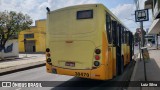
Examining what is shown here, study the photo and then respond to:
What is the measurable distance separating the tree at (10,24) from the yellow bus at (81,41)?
26.1 meters

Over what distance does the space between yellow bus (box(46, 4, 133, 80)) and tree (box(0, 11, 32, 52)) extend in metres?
26.1

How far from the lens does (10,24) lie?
3666 centimetres

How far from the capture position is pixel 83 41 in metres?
8.87

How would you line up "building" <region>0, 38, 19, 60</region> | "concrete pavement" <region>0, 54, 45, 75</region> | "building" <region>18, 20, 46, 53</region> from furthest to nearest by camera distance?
"building" <region>18, 20, 46, 53</region>
"building" <region>0, 38, 19, 60</region>
"concrete pavement" <region>0, 54, 45, 75</region>

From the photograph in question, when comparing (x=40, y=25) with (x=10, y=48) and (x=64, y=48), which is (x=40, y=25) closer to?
(x=10, y=48)

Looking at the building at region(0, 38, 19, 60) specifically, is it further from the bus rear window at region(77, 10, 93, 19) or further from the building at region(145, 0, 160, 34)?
the bus rear window at region(77, 10, 93, 19)

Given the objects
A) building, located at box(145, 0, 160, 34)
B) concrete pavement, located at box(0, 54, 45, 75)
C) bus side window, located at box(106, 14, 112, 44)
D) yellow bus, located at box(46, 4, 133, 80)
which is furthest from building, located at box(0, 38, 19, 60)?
bus side window, located at box(106, 14, 112, 44)

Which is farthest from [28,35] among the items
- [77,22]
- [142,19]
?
[77,22]

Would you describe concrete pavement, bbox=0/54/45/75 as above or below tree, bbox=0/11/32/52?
below

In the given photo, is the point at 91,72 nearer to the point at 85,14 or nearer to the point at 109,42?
the point at 109,42

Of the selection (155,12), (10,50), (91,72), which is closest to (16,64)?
(10,50)

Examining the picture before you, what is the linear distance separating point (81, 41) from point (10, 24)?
97.9ft

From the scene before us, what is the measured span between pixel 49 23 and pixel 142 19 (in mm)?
6737

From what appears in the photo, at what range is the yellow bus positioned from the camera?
8.57 meters
